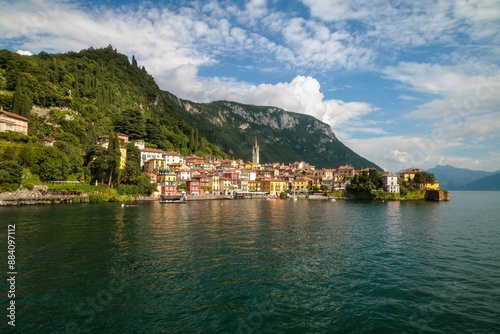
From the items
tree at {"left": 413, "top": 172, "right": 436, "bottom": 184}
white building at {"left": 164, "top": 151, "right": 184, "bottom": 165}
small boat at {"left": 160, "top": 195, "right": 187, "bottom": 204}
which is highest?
white building at {"left": 164, "top": 151, "right": 184, "bottom": 165}

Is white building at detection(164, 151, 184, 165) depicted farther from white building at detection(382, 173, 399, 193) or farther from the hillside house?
white building at detection(382, 173, 399, 193)

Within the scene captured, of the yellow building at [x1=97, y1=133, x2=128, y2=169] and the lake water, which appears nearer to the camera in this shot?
the lake water

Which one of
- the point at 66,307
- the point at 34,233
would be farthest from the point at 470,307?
the point at 34,233

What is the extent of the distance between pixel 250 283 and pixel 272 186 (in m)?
109

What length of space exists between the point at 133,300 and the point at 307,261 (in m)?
12.3

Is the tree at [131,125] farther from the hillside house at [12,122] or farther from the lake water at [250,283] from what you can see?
the lake water at [250,283]

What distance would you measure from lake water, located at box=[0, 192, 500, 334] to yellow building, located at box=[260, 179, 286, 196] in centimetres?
9358

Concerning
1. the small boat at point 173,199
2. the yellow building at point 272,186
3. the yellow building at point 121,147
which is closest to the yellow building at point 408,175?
the yellow building at point 272,186

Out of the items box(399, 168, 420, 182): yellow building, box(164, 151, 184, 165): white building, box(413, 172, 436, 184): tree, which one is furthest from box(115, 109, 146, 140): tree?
box(413, 172, 436, 184): tree

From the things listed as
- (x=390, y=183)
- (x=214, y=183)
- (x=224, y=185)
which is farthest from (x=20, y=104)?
(x=390, y=183)

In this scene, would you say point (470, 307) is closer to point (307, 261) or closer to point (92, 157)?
point (307, 261)

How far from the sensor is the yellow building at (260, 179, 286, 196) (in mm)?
123938

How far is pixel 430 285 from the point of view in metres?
16.6

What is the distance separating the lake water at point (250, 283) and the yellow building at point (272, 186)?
9358cm
